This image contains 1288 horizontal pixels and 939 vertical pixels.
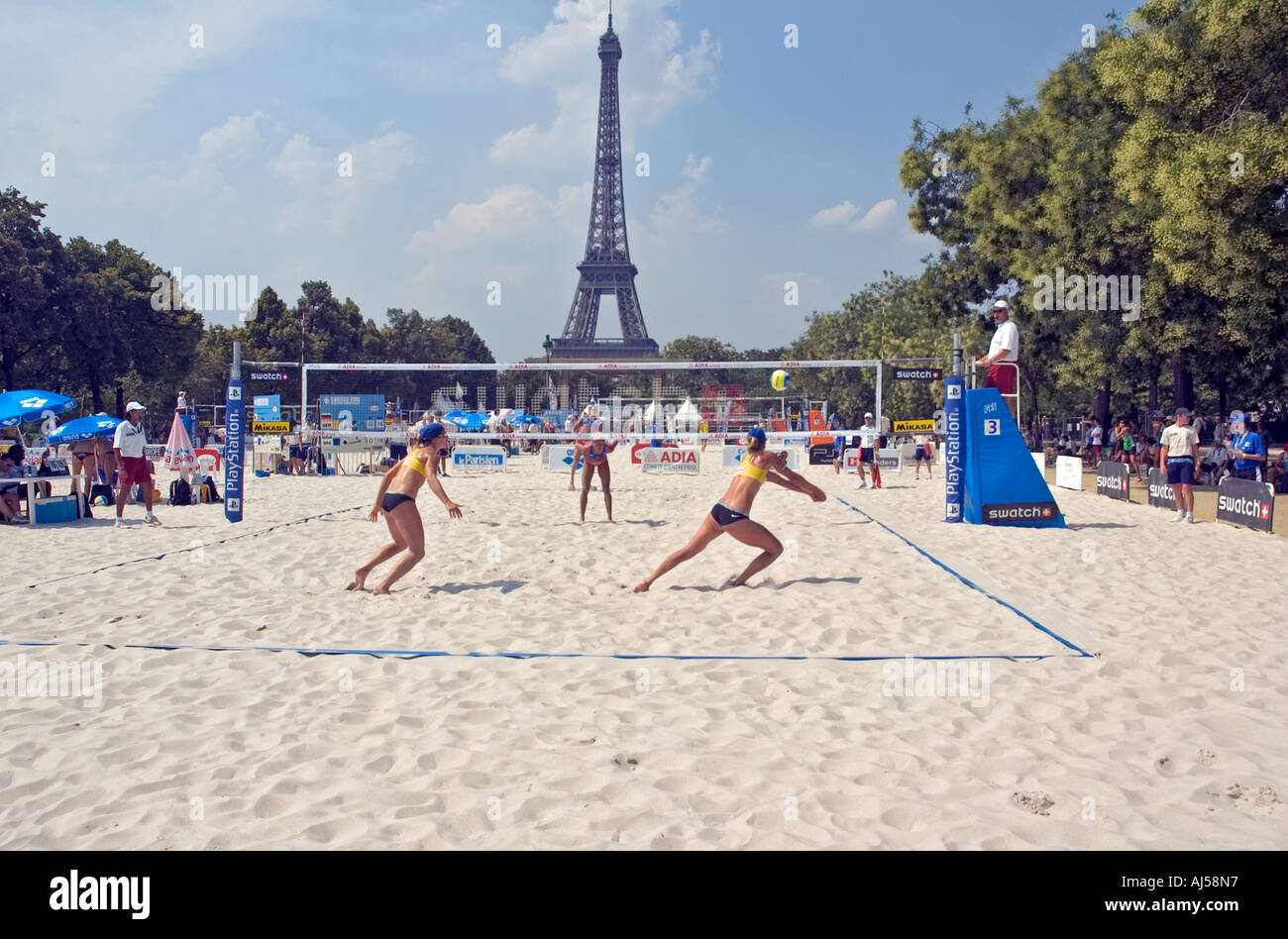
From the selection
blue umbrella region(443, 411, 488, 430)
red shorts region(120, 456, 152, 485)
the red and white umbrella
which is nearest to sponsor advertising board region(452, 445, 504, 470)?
blue umbrella region(443, 411, 488, 430)

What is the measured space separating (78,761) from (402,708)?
1.31m

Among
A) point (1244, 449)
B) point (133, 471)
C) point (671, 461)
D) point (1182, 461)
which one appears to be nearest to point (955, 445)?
point (1182, 461)

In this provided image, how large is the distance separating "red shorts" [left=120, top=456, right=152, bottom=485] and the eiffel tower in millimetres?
62167

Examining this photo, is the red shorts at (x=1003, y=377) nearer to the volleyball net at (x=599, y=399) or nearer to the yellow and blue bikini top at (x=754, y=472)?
the volleyball net at (x=599, y=399)

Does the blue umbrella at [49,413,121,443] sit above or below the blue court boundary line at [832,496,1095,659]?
above

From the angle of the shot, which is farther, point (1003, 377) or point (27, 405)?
point (27, 405)

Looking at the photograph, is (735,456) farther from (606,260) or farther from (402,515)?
(606,260)

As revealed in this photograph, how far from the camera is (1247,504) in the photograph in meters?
11.7

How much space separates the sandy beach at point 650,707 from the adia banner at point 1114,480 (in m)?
7.31

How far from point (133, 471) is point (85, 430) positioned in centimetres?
333

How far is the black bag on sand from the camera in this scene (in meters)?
14.6

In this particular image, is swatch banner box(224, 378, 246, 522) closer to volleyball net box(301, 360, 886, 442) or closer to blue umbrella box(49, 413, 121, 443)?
volleyball net box(301, 360, 886, 442)
